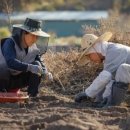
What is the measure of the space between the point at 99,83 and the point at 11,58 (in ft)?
4.03

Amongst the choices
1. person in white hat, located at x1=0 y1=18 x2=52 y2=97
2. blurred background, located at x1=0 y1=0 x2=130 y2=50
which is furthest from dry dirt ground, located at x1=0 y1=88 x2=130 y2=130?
blurred background, located at x1=0 y1=0 x2=130 y2=50

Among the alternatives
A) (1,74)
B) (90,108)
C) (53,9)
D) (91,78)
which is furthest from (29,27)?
(53,9)

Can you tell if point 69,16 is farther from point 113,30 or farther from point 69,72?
point 69,72

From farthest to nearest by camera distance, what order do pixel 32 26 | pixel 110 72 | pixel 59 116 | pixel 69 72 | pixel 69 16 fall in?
pixel 69 16 < pixel 69 72 < pixel 32 26 < pixel 110 72 < pixel 59 116

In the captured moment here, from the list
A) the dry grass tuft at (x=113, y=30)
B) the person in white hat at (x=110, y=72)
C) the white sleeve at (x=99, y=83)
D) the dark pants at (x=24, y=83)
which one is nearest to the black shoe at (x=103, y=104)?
the person in white hat at (x=110, y=72)

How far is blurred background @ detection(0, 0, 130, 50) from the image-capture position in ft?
39.2

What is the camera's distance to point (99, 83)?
8.59m

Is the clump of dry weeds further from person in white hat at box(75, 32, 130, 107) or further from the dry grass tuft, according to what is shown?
person in white hat at box(75, 32, 130, 107)

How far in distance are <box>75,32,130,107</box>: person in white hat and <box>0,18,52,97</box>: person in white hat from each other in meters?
0.70


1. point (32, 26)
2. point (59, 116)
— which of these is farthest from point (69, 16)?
point (59, 116)

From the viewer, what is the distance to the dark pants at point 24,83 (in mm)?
9094

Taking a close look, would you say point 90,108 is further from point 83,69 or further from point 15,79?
point 83,69

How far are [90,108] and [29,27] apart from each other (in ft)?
4.73

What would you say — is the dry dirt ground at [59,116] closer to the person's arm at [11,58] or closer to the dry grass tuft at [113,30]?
the person's arm at [11,58]
